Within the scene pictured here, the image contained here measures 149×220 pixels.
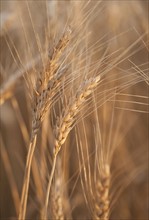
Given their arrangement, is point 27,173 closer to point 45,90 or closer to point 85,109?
point 45,90

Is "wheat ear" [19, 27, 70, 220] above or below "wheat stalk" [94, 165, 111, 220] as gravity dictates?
above

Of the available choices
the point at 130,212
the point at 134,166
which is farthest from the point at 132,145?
the point at 130,212

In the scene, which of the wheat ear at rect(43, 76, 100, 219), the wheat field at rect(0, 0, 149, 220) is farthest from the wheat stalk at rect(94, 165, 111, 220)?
the wheat ear at rect(43, 76, 100, 219)

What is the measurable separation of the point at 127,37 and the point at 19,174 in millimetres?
630

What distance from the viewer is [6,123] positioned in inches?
54.1

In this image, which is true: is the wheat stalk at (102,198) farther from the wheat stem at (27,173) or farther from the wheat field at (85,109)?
the wheat stem at (27,173)

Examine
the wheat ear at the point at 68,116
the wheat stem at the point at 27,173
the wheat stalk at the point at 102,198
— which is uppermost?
the wheat ear at the point at 68,116

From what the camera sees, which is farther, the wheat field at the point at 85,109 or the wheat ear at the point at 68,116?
the wheat field at the point at 85,109

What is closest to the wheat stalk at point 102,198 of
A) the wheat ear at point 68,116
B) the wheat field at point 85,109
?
the wheat field at point 85,109

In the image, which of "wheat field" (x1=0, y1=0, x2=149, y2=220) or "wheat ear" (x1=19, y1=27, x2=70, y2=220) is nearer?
"wheat ear" (x1=19, y1=27, x2=70, y2=220)

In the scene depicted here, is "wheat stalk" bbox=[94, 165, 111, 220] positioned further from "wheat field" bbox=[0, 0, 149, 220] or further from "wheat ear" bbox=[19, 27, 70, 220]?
"wheat ear" bbox=[19, 27, 70, 220]

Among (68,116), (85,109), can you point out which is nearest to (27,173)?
(68,116)

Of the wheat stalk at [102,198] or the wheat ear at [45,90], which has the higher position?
the wheat ear at [45,90]

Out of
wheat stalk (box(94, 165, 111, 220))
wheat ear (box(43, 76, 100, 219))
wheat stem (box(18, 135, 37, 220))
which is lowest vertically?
wheat stalk (box(94, 165, 111, 220))
